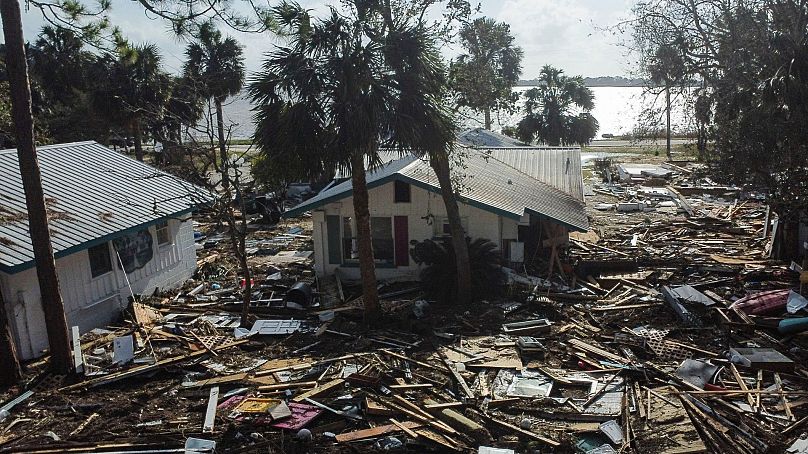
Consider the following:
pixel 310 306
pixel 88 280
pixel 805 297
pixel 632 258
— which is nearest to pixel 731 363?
pixel 805 297

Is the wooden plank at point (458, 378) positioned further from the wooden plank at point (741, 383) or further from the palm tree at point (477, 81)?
the palm tree at point (477, 81)

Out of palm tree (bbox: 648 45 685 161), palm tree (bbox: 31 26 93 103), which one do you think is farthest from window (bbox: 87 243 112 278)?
→ palm tree (bbox: 31 26 93 103)

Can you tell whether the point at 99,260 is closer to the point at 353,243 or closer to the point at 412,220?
the point at 353,243

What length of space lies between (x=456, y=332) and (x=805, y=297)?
8.49 meters

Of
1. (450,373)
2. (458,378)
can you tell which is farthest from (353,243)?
(458,378)

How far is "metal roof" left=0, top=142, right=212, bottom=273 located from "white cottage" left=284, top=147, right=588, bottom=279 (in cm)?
420

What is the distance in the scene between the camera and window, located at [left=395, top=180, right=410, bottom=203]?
66.8ft

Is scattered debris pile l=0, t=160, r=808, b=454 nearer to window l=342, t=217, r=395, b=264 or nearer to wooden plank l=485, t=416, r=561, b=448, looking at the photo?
wooden plank l=485, t=416, r=561, b=448

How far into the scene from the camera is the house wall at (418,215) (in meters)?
20.3

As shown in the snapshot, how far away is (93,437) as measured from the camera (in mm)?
10375

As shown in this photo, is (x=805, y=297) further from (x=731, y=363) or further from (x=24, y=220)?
(x=24, y=220)

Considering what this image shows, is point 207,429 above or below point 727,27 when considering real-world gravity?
below

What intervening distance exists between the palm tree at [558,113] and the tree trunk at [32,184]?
3908cm

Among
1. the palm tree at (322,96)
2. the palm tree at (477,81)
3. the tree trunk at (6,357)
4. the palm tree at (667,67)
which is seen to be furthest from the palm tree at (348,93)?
the palm tree at (667,67)
